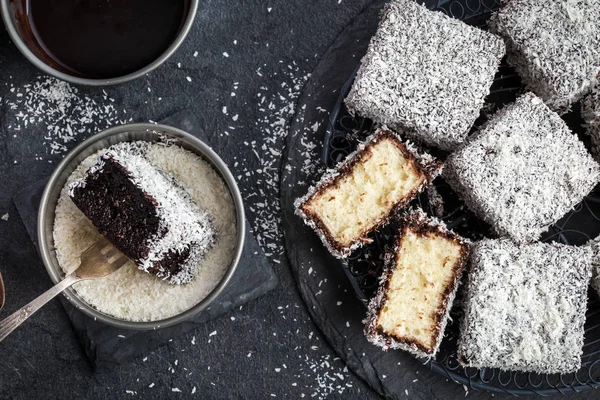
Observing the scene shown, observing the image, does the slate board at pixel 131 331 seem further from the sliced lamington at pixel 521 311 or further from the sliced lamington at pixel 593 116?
the sliced lamington at pixel 593 116

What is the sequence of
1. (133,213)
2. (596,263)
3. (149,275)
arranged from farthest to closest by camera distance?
(596,263), (149,275), (133,213)

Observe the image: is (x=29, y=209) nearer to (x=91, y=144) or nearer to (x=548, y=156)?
(x=91, y=144)

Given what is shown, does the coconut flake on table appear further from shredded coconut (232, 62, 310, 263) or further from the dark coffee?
the dark coffee

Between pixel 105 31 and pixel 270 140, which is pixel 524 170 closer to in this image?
pixel 270 140

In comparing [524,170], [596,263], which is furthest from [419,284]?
[596,263]

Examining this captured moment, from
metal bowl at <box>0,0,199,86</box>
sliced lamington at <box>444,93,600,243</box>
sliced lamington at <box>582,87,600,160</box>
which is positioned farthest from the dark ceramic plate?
metal bowl at <box>0,0,199,86</box>
